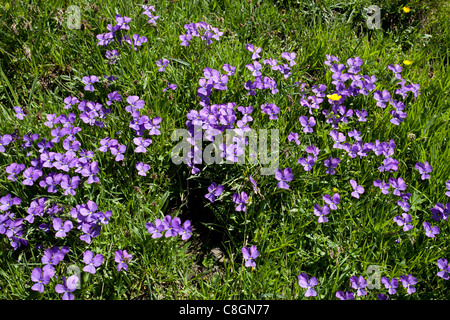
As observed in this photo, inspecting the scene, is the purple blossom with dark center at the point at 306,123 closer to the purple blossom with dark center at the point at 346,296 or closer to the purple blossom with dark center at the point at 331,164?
the purple blossom with dark center at the point at 331,164

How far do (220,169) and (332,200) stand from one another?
0.75 meters

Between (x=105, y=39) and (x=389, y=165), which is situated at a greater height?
(x=105, y=39)

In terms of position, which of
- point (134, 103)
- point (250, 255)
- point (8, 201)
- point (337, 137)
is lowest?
point (250, 255)

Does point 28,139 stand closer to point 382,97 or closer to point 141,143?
point 141,143

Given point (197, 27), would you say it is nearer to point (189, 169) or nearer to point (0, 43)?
point (189, 169)

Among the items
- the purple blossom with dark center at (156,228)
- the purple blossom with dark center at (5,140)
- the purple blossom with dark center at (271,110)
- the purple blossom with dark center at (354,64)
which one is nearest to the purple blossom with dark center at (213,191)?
the purple blossom with dark center at (156,228)

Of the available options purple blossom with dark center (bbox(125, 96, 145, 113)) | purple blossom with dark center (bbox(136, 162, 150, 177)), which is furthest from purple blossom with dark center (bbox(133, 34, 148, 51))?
purple blossom with dark center (bbox(136, 162, 150, 177))

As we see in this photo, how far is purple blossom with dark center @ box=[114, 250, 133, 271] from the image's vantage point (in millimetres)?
2172

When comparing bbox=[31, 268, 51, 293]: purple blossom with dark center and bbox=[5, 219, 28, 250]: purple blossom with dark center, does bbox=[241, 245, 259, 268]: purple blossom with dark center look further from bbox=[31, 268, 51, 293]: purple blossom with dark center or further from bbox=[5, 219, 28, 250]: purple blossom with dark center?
bbox=[5, 219, 28, 250]: purple blossom with dark center

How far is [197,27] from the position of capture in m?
3.10

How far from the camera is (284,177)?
2.46 m

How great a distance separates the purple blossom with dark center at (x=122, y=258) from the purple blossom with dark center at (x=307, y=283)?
973mm

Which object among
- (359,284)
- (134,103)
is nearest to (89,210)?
(134,103)

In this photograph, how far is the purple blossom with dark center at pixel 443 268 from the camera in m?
2.28
